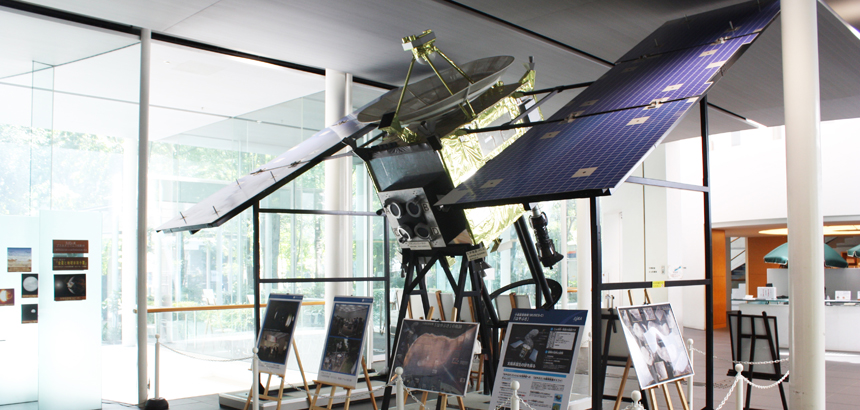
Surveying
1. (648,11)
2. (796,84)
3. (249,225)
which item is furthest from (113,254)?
(796,84)

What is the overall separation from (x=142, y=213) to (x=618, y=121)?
15.2 feet

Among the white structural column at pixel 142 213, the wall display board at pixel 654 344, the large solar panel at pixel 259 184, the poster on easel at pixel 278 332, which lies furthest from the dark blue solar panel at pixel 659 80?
the white structural column at pixel 142 213

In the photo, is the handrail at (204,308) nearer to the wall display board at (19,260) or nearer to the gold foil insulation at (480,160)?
the wall display board at (19,260)

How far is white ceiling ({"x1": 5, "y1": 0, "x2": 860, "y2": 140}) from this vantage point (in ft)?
17.9

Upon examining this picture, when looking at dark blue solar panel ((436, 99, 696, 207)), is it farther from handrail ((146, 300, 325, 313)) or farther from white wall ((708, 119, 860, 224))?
white wall ((708, 119, 860, 224))

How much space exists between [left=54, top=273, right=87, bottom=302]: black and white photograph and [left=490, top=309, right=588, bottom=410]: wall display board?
14.7 ft

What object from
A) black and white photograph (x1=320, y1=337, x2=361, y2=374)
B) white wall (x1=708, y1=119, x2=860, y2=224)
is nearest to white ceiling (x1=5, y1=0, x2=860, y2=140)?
→ black and white photograph (x1=320, y1=337, x2=361, y2=374)

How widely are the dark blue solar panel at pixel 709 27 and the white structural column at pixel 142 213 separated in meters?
4.46

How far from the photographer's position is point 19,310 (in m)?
5.78

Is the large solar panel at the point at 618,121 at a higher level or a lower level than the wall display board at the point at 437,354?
higher

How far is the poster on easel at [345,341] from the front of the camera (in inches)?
196

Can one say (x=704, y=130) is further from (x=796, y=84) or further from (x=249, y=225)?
(x=249, y=225)

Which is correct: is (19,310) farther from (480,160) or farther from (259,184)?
(480,160)

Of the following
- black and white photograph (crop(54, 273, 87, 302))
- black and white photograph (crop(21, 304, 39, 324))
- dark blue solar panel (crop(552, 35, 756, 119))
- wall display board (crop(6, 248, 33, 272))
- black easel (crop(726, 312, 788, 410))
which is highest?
dark blue solar panel (crop(552, 35, 756, 119))
